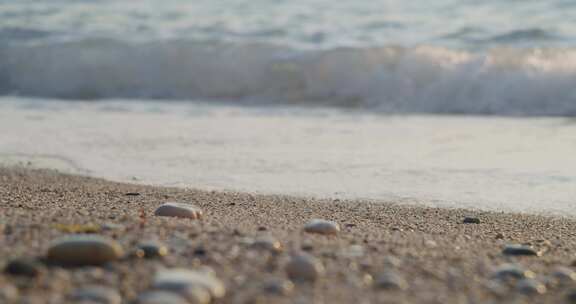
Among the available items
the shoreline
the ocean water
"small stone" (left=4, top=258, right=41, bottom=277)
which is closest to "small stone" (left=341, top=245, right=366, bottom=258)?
the shoreline

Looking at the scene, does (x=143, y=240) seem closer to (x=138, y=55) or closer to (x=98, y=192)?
(x=98, y=192)

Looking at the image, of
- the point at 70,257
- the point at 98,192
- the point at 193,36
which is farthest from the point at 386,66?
the point at 70,257

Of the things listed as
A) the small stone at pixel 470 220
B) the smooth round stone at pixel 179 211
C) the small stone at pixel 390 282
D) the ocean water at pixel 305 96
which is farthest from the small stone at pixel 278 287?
the ocean water at pixel 305 96

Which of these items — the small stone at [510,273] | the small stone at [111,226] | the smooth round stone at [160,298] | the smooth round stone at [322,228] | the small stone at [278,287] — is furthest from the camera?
the smooth round stone at [322,228]

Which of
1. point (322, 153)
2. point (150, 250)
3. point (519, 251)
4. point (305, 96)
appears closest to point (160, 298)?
point (150, 250)

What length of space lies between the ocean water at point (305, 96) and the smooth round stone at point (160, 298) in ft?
7.19

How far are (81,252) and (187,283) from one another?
1.02ft

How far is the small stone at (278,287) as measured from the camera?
73.1 inches

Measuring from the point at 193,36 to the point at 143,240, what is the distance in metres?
7.58

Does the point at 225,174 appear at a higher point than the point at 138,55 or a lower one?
lower

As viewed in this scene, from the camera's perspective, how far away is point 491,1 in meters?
11.2

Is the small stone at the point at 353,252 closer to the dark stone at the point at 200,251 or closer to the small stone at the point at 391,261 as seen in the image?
the small stone at the point at 391,261

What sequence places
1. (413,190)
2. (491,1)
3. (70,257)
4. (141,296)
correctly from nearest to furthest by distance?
(141,296) → (70,257) → (413,190) → (491,1)

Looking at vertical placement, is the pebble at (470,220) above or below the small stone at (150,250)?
below
